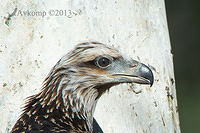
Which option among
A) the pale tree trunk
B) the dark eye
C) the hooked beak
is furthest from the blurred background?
the dark eye

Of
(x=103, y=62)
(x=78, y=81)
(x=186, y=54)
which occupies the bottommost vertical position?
(x=78, y=81)

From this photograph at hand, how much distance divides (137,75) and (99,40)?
642 millimetres

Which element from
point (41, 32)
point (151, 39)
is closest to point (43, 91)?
point (41, 32)

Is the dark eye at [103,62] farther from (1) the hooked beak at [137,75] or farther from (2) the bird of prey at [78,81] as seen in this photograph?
(1) the hooked beak at [137,75]

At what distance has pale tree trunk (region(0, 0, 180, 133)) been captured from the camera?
4.69m

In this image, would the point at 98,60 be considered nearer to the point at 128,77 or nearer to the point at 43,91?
the point at 128,77

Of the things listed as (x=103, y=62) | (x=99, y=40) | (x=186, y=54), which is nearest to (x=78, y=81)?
(x=103, y=62)

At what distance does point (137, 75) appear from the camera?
15.1 feet

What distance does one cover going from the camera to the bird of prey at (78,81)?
4.51 metres

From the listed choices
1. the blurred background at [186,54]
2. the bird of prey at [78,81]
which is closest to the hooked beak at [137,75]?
the bird of prey at [78,81]

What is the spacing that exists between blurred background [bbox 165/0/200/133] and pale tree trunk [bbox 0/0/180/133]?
21.0 ft

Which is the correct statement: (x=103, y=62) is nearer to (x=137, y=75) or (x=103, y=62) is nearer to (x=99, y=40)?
(x=137, y=75)

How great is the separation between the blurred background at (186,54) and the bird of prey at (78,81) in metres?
7.25

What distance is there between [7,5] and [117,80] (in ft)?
4.76
